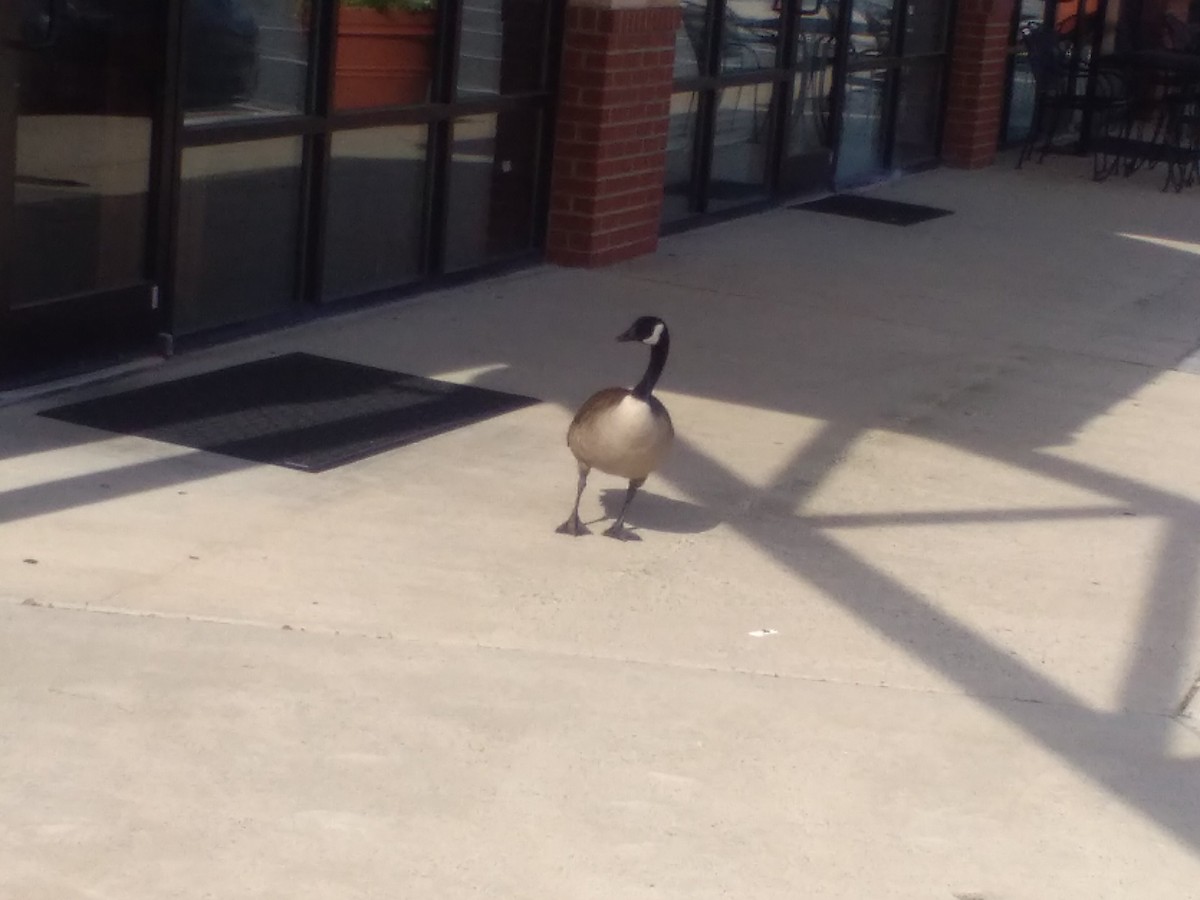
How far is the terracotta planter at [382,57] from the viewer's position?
27.4ft

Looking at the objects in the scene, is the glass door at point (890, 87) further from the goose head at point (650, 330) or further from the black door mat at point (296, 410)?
the goose head at point (650, 330)

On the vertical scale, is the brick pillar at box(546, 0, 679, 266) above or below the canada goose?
above

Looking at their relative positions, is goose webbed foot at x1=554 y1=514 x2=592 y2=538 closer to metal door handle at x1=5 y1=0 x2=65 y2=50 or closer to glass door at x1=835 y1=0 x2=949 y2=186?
metal door handle at x1=5 y1=0 x2=65 y2=50

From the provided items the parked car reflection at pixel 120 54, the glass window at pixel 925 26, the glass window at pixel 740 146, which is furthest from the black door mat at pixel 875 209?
the parked car reflection at pixel 120 54

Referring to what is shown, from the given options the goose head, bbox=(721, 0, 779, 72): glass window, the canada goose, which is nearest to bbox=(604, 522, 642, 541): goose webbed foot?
the canada goose

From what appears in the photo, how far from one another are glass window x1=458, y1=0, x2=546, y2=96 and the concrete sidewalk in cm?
135

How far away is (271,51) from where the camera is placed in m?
7.90

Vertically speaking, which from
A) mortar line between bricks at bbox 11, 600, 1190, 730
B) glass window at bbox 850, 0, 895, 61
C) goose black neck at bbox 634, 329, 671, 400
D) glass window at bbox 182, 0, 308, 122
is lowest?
mortar line between bricks at bbox 11, 600, 1190, 730

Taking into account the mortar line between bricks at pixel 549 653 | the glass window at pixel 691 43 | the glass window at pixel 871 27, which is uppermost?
the glass window at pixel 871 27

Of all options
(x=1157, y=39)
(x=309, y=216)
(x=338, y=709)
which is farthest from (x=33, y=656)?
(x=1157, y=39)

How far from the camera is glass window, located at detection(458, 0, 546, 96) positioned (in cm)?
917

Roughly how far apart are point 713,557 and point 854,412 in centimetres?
199

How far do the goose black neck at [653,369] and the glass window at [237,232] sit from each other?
226 centimetres

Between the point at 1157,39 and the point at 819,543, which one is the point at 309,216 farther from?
the point at 1157,39
